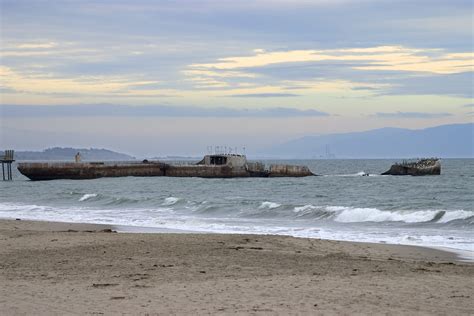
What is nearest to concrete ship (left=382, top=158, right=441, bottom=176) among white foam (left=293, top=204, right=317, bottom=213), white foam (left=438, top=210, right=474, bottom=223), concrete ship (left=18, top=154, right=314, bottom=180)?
concrete ship (left=18, top=154, right=314, bottom=180)

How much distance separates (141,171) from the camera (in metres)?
83.9

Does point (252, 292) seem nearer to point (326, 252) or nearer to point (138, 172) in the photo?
point (326, 252)

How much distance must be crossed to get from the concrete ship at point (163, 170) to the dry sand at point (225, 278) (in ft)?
194

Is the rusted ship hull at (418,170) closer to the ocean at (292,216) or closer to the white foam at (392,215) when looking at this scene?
the ocean at (292,216)

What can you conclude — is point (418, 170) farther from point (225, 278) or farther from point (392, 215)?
point (225, 278)

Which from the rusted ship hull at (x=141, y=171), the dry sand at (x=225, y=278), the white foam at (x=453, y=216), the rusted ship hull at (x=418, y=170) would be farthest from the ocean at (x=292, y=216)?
the rusted ship hull at (x=418, y=170)

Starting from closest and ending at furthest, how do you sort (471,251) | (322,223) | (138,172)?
(471,251)
(322,223)
(138,172)

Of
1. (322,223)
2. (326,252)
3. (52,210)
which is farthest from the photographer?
(52,210)

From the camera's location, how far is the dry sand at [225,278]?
10055 millimetres

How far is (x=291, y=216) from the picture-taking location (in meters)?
32.2

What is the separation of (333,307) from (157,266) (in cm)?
481

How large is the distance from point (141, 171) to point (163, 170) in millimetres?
2545

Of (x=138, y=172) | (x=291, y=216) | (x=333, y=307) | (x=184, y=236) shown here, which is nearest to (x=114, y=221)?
(x=291, y=216)

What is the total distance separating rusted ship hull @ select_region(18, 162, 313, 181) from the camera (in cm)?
7631
